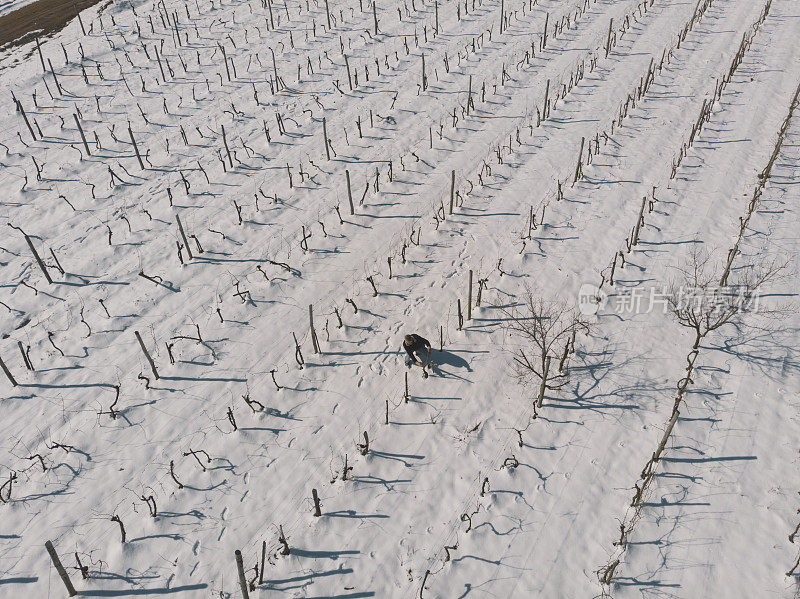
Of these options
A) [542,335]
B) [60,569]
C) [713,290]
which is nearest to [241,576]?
[60,569]

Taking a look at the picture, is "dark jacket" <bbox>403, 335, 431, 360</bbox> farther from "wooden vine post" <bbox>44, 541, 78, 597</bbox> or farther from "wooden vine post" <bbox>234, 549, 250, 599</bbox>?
"wooden vine post" <bbox>44, 541, 78, 597</bbox>

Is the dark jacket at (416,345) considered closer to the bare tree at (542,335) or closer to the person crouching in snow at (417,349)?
the person crouching in snow at (417,349)

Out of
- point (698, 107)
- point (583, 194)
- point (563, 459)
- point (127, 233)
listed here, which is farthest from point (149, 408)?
point (698, 107)

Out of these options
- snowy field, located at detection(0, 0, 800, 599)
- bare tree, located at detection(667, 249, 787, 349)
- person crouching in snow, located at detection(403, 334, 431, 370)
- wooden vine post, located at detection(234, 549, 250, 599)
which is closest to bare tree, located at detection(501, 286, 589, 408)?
snowy field, located at detection(0, 0, 800, 599)

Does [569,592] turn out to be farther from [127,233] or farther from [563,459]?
[127,233]

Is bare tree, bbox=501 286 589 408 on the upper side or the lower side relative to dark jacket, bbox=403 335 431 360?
lower

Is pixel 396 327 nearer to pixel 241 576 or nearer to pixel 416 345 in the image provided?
pixel 416 345
